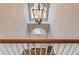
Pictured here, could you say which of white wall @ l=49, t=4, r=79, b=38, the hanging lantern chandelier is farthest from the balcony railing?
the hanging lantern chandelier

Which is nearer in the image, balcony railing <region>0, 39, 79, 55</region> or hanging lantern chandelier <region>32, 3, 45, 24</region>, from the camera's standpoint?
balcony railing <region>0, 39, 79, 55</region>

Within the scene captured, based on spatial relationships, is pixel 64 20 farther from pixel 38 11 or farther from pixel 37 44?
pixel 37 44

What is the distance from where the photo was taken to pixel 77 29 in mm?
7219

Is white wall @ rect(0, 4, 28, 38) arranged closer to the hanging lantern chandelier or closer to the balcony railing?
the hanging lantern chandelier

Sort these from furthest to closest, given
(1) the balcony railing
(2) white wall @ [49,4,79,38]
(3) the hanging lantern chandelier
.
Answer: (2) white wall @ [49,4,79,38], (3) the hanging lantern chandelier, (1) the balcony railing

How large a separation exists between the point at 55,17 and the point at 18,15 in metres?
1.57

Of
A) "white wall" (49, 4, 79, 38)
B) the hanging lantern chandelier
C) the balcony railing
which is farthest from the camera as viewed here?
"white wall" (49, 4, 79, 38)

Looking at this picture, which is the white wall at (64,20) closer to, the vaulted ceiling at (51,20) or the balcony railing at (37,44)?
the vaulted ceiling at (51,20)

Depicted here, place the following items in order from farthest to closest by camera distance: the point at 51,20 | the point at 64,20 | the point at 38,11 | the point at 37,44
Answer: the point at 51,20 < the point at 64,20 < the point at 38,11 < the point at 37,44

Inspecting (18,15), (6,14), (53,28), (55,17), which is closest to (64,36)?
(53,28)

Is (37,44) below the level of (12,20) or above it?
below

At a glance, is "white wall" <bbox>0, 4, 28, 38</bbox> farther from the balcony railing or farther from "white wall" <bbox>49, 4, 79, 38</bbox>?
"white wall" <bbox>49, 4, 79, 38</bbox>

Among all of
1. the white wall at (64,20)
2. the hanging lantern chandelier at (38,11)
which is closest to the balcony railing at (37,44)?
the white wall at (64,20)

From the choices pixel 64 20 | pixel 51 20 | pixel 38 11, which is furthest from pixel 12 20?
pixel 64 20
